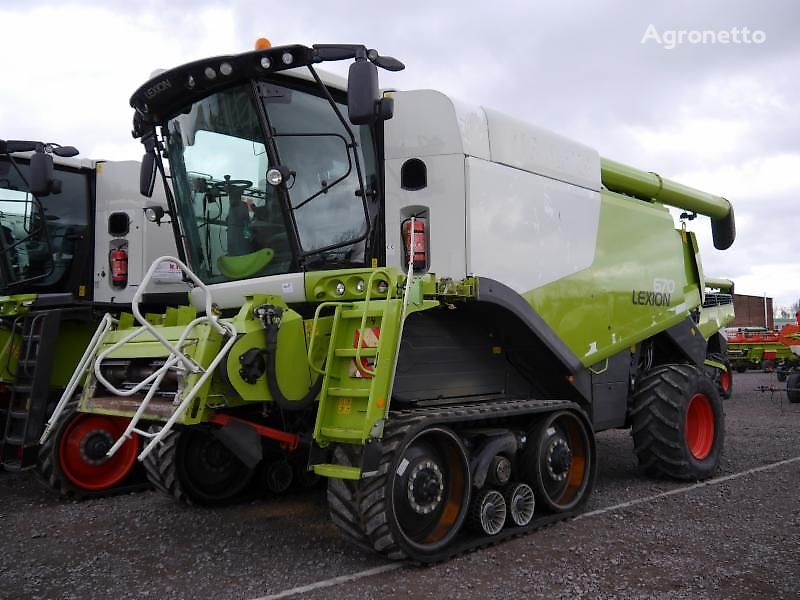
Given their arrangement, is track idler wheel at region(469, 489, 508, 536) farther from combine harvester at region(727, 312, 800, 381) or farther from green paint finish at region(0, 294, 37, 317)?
combine harvester at region(727, 312, 800, 381)

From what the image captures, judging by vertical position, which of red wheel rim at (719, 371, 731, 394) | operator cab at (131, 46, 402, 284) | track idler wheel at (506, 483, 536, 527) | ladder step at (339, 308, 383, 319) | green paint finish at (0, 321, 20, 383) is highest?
operator cab at (131, 46, 402, 284)

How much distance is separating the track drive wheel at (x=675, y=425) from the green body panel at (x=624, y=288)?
1.53 feet

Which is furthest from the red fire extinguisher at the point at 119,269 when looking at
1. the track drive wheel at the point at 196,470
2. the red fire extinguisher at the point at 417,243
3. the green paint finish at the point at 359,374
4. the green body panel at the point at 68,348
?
the green paint finish at the point at 359,374

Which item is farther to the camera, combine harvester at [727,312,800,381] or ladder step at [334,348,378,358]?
combine harvester at [727,312,800,381]

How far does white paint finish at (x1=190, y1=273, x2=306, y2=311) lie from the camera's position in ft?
15.4

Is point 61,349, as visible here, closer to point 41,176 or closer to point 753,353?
point 41,176

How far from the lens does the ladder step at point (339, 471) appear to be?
387 cm

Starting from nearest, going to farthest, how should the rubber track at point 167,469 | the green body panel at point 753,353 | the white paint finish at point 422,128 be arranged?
the white paint finish at point 422,128
the rubber track at point 167,469
the green body panel at point 753,353

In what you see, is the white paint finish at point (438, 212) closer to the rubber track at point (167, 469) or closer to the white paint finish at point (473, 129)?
the white paint finish at point (473, 129)

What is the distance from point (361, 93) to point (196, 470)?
3.27 metres

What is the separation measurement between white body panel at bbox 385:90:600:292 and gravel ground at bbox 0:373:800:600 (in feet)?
6.07

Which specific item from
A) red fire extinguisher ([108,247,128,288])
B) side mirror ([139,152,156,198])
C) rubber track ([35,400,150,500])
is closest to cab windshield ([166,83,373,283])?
side mirror ([139,152,156,198])

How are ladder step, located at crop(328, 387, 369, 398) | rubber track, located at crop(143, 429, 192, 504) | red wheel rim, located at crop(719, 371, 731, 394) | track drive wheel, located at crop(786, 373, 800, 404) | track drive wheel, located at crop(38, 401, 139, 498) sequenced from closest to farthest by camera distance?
ladder step, located at crop(328, 387, 369, 398) < rubber track, located at crop(143, 429, 192, 504) < track drive wheel, located at crop(38, 401, 139, 498) < track drive wheel, located at crop(786, 373, 800, 404) < red wheel rim, located at crop(719, 371, 731, 394)

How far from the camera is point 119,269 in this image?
26.9 ft
